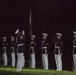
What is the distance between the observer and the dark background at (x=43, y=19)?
2514 centimetres

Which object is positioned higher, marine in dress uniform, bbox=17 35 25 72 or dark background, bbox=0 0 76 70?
dark background, bbox=0 0 76 70

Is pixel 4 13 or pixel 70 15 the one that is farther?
pixel 4 13

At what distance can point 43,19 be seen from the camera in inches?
1085

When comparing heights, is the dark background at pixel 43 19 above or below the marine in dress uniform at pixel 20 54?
above

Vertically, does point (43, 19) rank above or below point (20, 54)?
above

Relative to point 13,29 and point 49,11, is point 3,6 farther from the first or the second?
point 49,11

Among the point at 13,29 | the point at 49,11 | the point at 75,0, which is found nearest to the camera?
the point at 75,0

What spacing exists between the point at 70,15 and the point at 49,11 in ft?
7.39

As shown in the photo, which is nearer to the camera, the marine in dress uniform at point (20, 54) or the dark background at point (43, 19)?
the marine in dress uniform at point (20, 54)

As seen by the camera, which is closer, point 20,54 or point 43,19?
point 20,54

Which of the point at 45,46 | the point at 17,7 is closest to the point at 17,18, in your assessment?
the point at 17,7

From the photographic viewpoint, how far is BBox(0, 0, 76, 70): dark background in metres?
25.1

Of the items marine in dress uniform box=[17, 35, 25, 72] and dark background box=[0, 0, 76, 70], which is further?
dark background box=[0, 0, 76, 70]

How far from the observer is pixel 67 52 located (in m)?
25.3
